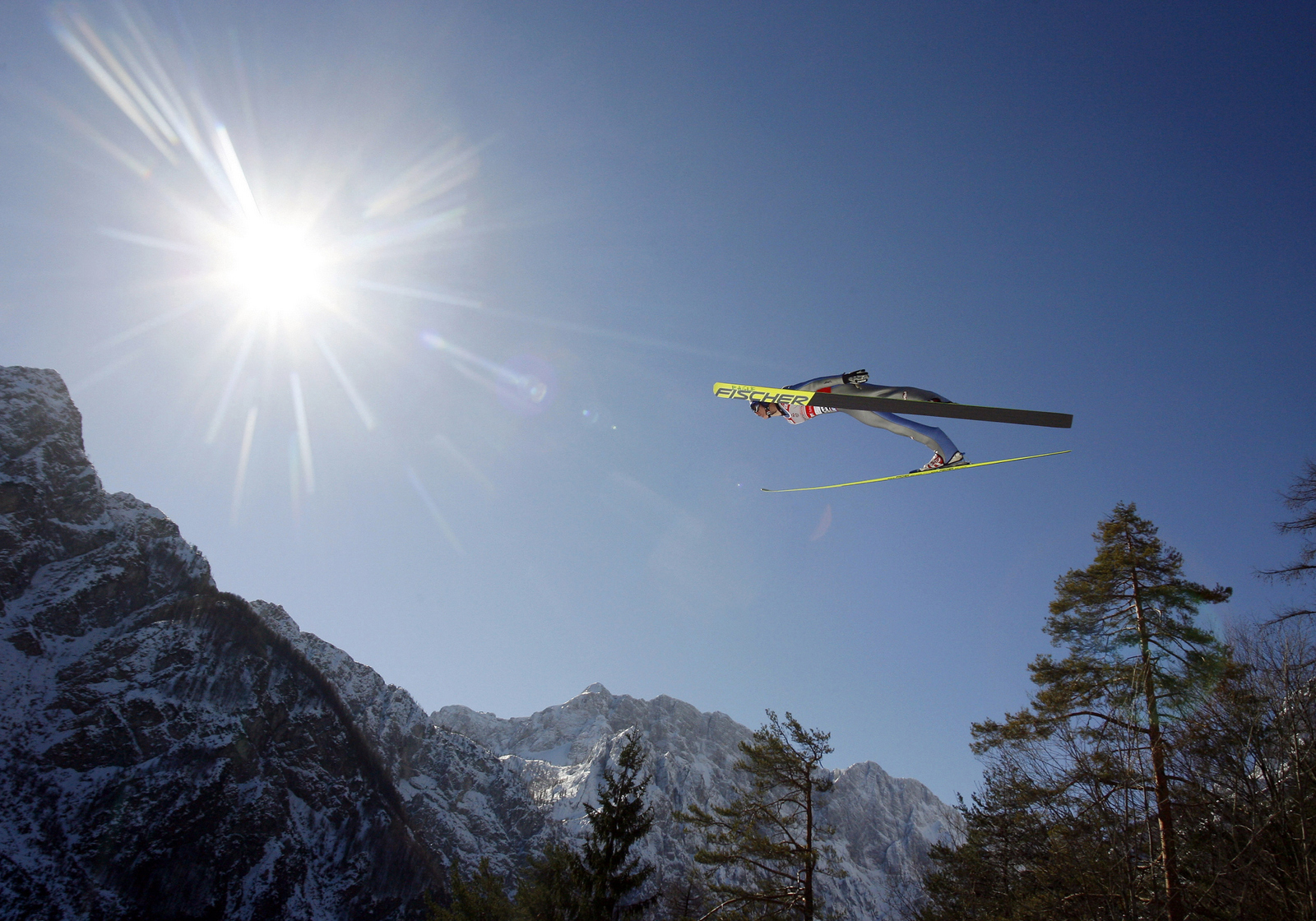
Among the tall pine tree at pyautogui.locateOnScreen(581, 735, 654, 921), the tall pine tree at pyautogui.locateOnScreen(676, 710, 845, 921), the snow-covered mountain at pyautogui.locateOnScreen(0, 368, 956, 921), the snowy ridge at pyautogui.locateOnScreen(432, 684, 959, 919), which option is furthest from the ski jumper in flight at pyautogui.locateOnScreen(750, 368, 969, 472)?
the snowy ridge at pyautogui.locateOnScreen(432, 684, 959, 919)

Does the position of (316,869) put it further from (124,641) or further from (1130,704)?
(1130,704)

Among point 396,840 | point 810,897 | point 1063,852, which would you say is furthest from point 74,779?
point 1063,852

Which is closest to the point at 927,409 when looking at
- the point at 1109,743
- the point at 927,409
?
the point at 927,409

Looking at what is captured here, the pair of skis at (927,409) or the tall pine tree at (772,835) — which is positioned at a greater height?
the pair of skis at (927,409)

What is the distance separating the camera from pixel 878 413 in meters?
8.07

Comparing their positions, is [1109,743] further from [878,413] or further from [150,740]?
[150,740]

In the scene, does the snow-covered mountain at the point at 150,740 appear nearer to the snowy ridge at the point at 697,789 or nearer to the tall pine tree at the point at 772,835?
the tall pine tree at the point at 772,835

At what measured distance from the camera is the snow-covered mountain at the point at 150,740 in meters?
51.7

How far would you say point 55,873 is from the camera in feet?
158

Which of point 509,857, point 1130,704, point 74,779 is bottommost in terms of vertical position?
point 509,857

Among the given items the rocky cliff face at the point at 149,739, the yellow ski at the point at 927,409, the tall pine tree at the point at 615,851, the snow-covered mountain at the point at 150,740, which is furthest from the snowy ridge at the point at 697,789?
the yellow ski at the point at 927,409

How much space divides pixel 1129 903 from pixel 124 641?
88.3 m

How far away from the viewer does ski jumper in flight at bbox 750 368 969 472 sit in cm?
718

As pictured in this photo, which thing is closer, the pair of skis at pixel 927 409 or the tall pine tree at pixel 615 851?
the pair of skis at pixel 927 409
